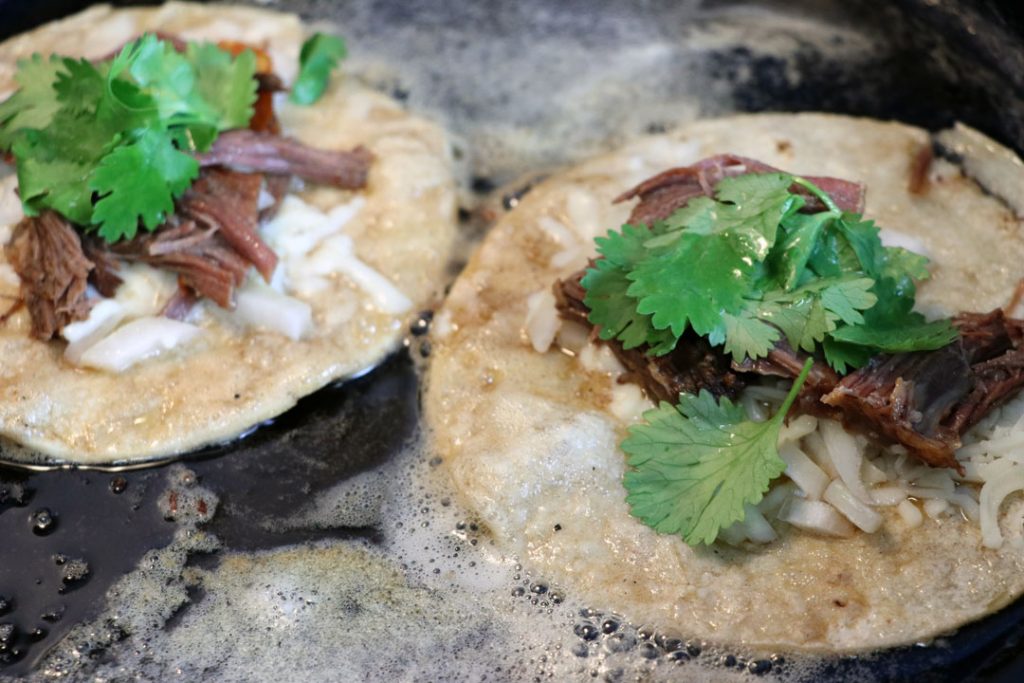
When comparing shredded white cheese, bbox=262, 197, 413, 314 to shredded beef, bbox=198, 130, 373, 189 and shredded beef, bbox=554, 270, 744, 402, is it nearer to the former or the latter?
shredded beef, bbox=198, 130, 373, 189

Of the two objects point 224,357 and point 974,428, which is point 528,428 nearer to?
point 224,357

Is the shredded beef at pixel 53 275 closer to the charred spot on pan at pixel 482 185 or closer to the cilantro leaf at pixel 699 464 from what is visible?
the charred spot on pan at pixel 482 185

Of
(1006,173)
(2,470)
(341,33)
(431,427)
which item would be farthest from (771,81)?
(2,470)

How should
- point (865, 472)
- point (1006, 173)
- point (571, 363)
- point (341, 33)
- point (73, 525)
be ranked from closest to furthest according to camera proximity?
point (865, 472), point (73, 525), point (571, 363), point (1006, 173), point (341, 33)

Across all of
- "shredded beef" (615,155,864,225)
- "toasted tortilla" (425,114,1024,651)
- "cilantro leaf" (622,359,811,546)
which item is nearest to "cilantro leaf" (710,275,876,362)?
"cilantro leaf" (622,359,811,546)

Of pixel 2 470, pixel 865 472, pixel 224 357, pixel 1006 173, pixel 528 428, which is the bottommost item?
pixel 2 470

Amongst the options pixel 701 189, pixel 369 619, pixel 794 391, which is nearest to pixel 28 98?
pixel 369 619

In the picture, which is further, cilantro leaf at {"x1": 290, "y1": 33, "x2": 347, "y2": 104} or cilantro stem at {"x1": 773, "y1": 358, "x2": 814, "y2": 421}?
cilantro leaf at {"x1": 290, "y1": 33, "x2": 347, "y2": 104}
